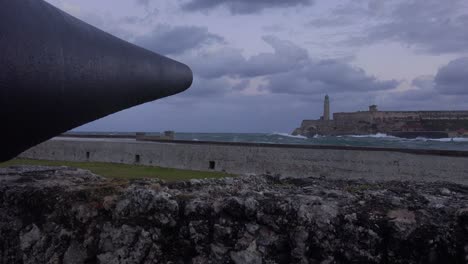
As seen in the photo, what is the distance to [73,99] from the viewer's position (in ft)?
7.16

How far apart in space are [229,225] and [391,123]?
56.6 metres

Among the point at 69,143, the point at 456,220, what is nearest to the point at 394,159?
the point at 456,220

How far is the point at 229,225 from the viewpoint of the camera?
245 centimetres

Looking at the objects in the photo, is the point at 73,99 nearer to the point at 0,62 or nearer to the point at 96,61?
the point at 96,61

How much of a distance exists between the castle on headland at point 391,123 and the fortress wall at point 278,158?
39.3 meters

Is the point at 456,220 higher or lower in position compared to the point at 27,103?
lower

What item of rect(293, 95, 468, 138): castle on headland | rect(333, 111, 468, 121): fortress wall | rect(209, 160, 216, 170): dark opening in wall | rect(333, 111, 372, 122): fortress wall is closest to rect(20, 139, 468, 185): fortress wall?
rect(209, 160, 216, 170): dark opening in wall

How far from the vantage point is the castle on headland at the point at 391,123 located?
2066 inches

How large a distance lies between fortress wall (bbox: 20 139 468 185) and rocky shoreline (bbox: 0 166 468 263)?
936cm

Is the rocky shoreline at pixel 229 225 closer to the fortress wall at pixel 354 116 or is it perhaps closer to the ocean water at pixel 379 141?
the ocean water at pixel 379 141

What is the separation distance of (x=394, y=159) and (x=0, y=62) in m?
13.0

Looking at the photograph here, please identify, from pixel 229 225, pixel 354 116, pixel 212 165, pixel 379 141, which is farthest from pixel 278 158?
pixel 354 116

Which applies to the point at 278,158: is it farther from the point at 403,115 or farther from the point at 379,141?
the point at 403,115

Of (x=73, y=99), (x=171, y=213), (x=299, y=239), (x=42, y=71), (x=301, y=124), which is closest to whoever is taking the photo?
(x=42, y=71)
